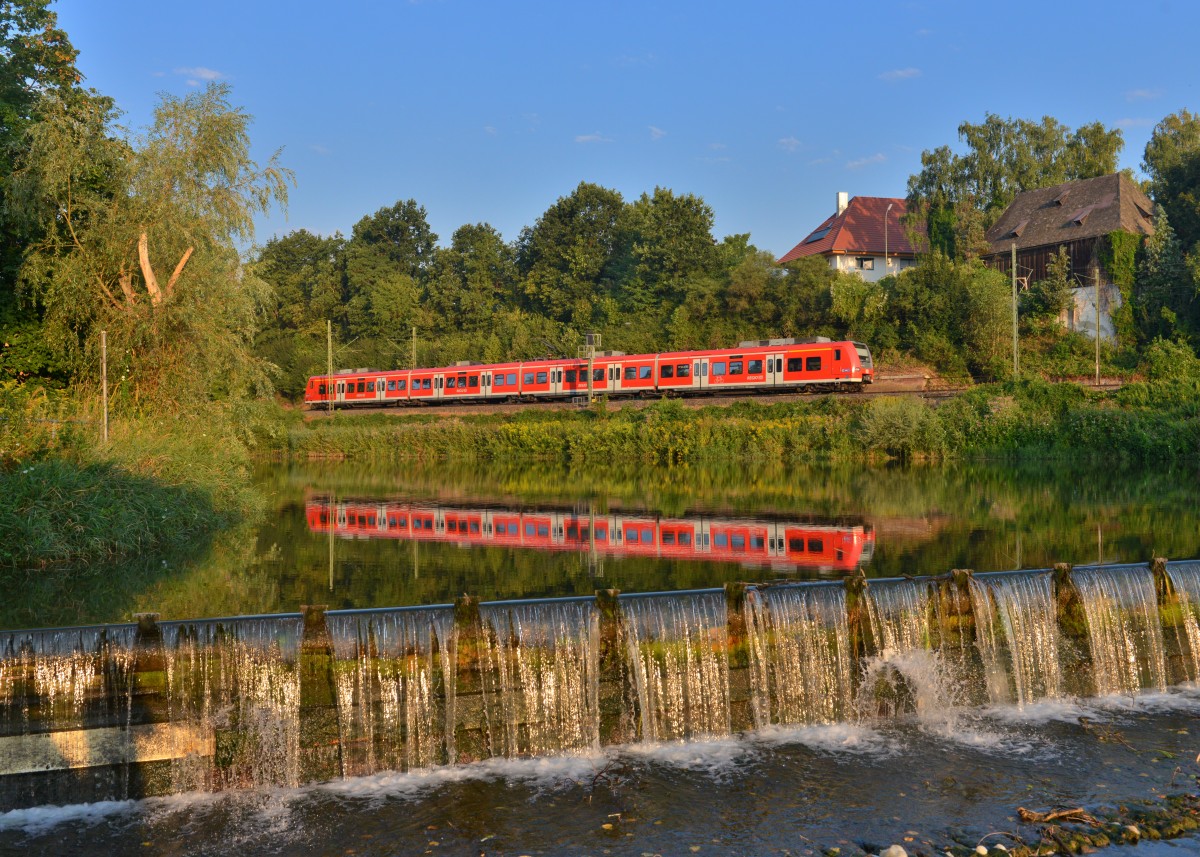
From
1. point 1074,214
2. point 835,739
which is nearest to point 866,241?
point 1074,214

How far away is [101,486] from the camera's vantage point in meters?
17.4

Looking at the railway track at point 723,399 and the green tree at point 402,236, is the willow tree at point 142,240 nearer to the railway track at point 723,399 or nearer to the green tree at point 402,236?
the railway track at point 723,399

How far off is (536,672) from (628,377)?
3995cm

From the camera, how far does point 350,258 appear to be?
283 ft

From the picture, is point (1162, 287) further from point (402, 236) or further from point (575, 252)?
point (402, 236)

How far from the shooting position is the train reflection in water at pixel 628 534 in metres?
17.1

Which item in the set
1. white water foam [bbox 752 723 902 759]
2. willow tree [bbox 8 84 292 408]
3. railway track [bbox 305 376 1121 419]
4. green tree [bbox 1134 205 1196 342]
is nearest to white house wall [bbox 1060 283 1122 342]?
green tree [bbox 1134 205 1196 342]

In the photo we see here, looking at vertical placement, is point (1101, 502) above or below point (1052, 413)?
below

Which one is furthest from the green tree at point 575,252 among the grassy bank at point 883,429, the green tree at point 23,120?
the green tree at point 23,120

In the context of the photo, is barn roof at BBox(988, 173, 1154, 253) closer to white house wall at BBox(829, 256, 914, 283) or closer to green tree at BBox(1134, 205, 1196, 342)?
green tree at BBox(1134, 205, 1196, 342)

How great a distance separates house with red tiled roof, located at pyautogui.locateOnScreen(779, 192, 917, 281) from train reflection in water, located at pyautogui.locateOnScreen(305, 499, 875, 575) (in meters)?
44.6

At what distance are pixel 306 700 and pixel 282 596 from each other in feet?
18.0

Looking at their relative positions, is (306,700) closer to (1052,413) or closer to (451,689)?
(451,689)

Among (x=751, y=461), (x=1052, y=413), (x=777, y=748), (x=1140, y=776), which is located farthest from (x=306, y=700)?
(x=1052, y=413)
